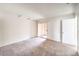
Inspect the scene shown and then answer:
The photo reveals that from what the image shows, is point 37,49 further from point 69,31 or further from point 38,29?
point 69,31

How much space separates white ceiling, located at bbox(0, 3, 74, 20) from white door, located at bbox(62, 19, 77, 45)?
185mm

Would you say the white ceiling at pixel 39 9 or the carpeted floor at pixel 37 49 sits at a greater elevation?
the white ceiling at pixel 39 9

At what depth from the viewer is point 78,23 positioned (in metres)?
1.81

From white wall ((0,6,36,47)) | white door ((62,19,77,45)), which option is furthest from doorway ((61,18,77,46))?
white wall ((0,6,36,47))

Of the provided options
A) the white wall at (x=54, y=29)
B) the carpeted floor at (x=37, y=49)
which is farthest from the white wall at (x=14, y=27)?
the white wall at (x=54, y=29)

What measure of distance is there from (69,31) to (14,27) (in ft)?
3.58

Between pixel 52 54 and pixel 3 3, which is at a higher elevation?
pixel 3 3

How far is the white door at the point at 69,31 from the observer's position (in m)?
1.84

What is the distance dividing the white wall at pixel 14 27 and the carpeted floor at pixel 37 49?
0.12 metres

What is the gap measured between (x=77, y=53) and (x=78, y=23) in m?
0.57

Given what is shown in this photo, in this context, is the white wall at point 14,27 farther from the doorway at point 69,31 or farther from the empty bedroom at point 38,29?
the doorway at point 69,31

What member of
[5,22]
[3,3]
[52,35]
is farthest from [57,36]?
[3,3]

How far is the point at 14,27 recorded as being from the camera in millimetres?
1887

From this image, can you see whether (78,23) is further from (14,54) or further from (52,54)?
(14,54)
